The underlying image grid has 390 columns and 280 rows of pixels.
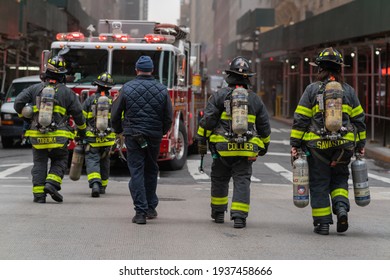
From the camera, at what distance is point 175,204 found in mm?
10789

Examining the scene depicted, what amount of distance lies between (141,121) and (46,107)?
2.00m

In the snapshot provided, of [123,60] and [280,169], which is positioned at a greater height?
[123,60]

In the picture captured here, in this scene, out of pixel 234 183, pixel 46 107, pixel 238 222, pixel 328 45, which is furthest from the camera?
pixel 328 45

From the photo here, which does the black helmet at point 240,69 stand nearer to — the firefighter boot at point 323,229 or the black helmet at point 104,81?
the firefighter boot at point 323,229

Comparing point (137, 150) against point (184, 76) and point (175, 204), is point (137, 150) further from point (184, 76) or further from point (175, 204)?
point (184, 76)

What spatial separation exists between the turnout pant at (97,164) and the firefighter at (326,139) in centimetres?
434

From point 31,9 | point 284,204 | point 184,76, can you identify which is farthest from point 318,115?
point 31,9

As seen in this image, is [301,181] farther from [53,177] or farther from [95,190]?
[95,190]

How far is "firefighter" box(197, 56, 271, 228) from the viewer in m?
8.31

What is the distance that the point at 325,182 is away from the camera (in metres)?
8.03

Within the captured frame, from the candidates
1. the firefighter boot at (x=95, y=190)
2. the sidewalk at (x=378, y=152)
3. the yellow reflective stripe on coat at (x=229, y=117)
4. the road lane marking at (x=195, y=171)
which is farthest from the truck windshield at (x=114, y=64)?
the sidewalk at (x=378, y=152)

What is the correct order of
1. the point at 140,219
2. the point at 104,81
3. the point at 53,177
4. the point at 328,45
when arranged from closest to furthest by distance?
the point at 140,219 < the point at 53,177 < the point at 104,81 < the point at 328,45

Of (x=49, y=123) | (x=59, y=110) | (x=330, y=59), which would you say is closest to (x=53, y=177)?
(x=49, y=123)

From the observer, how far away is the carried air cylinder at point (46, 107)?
33.2 ft
